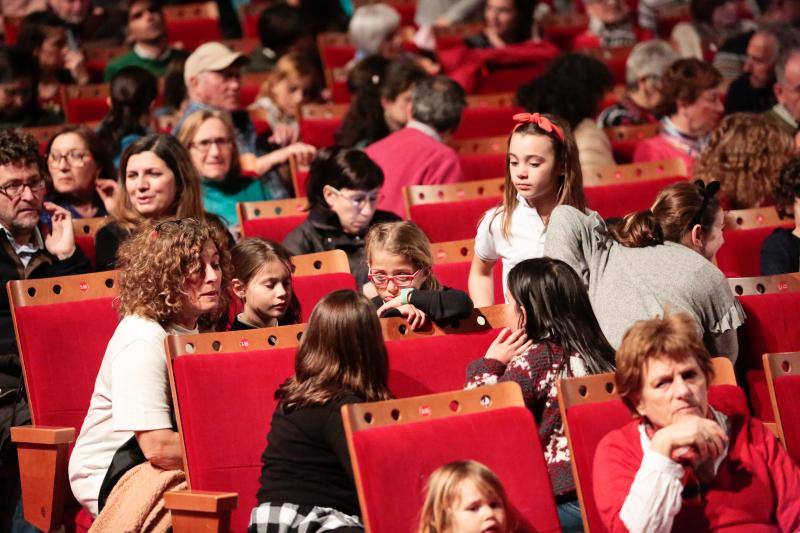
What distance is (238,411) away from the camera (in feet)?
11.7

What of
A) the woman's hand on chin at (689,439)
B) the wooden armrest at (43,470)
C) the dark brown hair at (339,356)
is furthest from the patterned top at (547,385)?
the wooden armrest at (43,470)

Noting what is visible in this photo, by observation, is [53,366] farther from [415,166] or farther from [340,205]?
[415,166]

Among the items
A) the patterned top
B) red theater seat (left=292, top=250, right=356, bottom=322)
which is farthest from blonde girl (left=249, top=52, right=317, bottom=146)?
the patterned top

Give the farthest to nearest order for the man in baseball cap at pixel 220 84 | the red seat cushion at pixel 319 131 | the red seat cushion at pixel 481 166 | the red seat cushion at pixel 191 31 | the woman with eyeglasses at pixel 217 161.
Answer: the red seat cushion at pixel 191 31 → the red seat cushion at pixel 319 131 → the man in baseball cap at pixel 220 84 → the red seat cushion at pixel 481 166 → the woman with eyeglasses at pixel 217 161

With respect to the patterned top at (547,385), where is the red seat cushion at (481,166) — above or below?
above

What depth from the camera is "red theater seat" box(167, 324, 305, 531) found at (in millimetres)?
3488

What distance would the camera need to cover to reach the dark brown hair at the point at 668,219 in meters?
4.00

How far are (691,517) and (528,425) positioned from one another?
425 millimetres

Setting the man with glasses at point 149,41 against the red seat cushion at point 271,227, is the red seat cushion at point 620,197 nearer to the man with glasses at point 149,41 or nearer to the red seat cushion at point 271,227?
the red seat cushion at point 271,227

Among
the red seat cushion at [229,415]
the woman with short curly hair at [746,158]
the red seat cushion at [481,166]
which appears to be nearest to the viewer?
the red seat cushion at [229,415]

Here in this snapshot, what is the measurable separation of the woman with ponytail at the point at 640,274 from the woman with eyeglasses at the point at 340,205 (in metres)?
1.09

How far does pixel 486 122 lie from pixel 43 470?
12.9ft

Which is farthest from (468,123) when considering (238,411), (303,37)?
(238,411)

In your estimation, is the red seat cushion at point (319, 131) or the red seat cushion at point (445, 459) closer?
the red seat cushion at point (445, 459)
